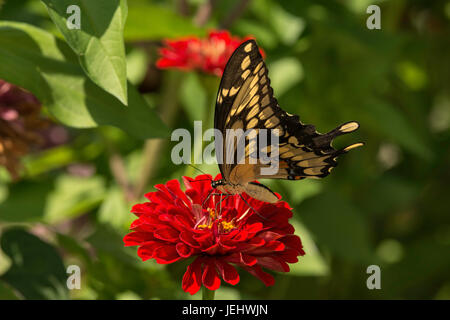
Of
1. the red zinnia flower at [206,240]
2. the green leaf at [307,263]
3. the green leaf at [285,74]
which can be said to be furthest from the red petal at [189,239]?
the green leaf at [285,74]

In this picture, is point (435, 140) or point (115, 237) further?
point (435, 140)

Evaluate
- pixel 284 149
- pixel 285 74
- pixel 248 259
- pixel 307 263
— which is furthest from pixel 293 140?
pixel 285 74

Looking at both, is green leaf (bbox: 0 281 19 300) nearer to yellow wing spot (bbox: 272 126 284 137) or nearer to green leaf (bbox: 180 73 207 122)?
yellow wing spot (bbox: 272 126 284 137)

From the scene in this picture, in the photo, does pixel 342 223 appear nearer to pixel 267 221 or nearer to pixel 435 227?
pixel 435 227

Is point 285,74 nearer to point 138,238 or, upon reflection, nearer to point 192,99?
point 192,99

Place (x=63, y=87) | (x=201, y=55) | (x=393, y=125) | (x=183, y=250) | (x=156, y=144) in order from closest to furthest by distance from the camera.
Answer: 1. (x=183, y=250)
2. (x=63, y=87)
3. (x=201, y=55)
4. (x=156, y=144)
5. (x=393, y=125)

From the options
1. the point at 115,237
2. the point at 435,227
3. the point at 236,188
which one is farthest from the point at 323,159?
the point at 435,227
